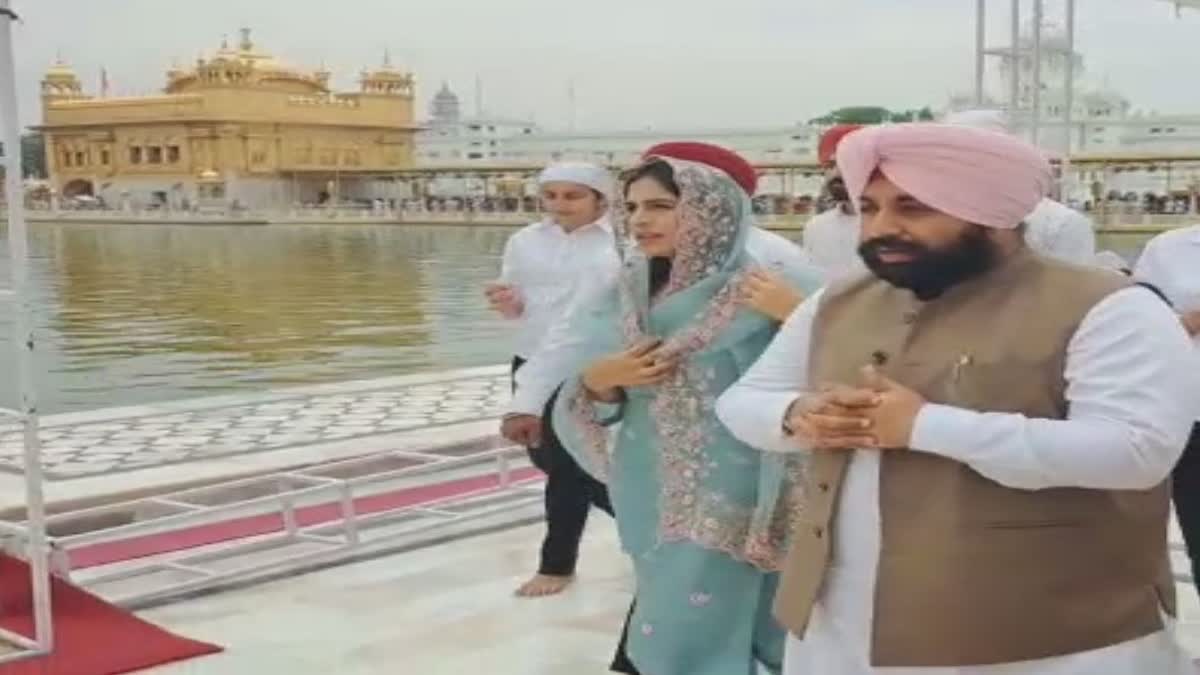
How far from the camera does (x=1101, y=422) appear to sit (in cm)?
134

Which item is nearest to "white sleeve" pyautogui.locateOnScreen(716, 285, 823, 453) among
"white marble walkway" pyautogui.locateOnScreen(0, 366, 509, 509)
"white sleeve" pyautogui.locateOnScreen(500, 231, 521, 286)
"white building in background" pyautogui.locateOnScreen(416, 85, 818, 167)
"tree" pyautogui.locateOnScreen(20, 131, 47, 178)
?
"white sleeve" pyautogui.locateOnScreen(500, 231, 521, 286)

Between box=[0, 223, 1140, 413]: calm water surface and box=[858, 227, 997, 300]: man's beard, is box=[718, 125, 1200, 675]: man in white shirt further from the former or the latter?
box=[0, 223, 1140, 413]: calm water surface


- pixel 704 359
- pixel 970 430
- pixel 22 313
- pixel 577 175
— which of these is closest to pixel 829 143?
pixel 577 175

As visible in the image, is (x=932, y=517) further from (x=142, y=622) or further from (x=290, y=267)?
(x=290, y=267)

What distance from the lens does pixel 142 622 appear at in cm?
325

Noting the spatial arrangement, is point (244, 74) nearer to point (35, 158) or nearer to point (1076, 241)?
point (35, 158)

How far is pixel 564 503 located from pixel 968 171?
2098 mm

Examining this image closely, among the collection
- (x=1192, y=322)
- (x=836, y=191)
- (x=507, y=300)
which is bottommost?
(x=507, y=300)

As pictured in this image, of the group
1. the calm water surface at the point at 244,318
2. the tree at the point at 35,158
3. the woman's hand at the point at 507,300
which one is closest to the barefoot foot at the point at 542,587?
the woman's hand at the point at 507,300

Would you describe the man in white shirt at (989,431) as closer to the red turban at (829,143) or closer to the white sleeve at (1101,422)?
the white sleeve at (1101,422)

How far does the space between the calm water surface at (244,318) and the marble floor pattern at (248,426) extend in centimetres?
261

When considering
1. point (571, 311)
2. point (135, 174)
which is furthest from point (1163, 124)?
point (571, 311)

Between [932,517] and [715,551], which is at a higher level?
[932,517]

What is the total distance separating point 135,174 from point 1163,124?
32.6 m
